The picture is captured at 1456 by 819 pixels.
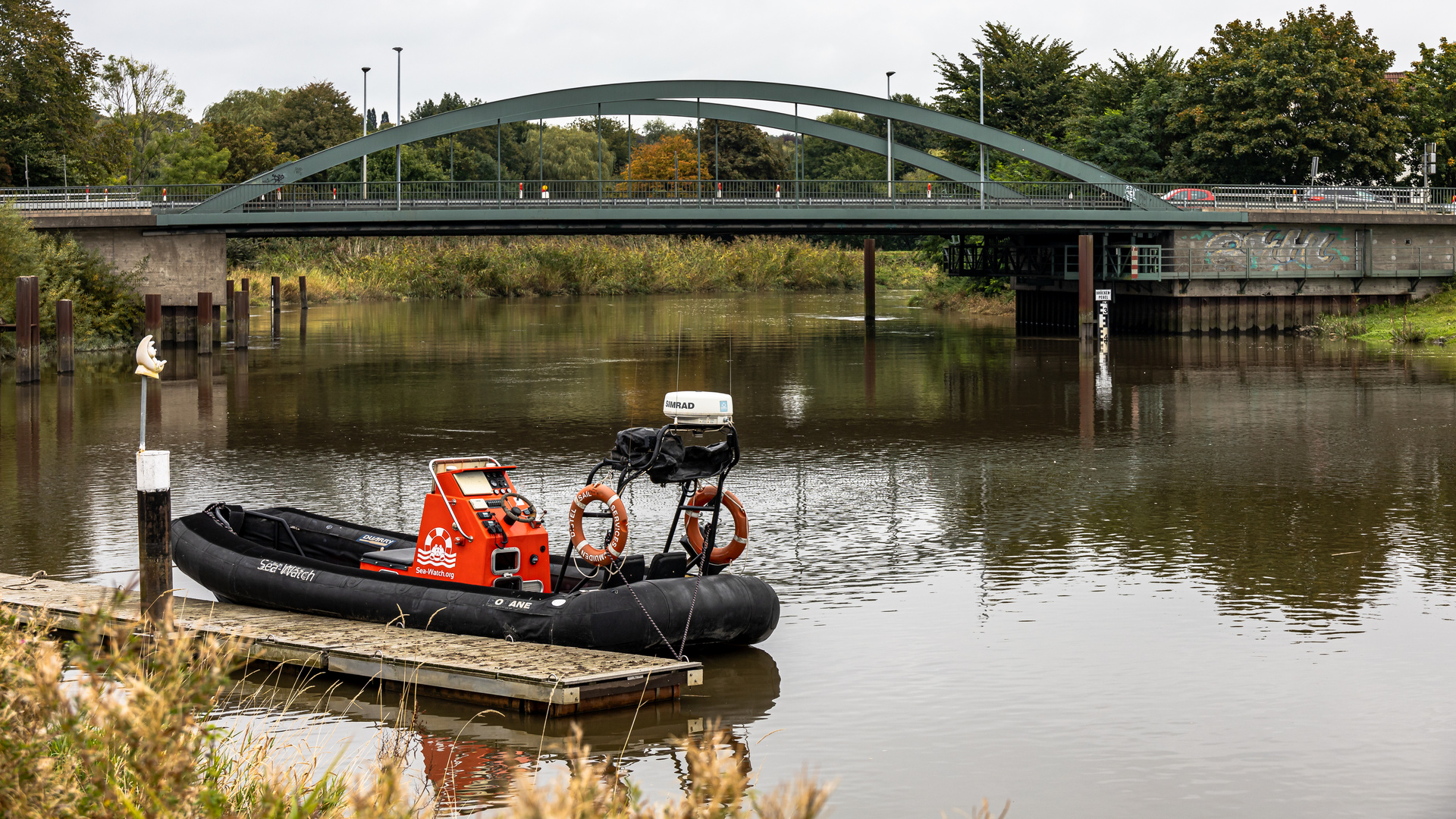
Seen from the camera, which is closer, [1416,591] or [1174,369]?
[1416,591]

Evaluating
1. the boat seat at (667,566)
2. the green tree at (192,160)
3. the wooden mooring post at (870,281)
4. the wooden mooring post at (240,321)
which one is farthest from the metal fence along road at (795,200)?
the boat seat at (667,566)

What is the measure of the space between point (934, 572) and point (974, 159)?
54324 mm

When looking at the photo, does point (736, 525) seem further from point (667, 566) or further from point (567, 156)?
point (567, 156)

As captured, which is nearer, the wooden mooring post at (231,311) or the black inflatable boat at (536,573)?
the black inflatable boat at (536,573)

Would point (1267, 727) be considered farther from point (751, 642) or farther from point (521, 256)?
point (521, 256)

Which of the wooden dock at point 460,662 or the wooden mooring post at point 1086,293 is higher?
the wooden mooring post at point 1086,293

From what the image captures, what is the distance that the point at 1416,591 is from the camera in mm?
12672

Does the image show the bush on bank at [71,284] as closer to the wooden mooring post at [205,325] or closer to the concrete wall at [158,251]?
the concrete wall at [158,251]

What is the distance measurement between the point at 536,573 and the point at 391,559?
52.3 inches

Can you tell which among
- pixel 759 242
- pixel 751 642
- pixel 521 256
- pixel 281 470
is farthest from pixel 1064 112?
pixel 751 642

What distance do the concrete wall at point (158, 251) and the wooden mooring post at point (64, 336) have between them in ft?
28.8

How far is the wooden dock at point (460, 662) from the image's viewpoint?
30.2ft

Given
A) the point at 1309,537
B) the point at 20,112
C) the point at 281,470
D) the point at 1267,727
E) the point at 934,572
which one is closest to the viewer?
the point at 1267,727

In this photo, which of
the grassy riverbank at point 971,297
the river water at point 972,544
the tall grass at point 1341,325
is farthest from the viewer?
the grassy riverbank at point 971,297
